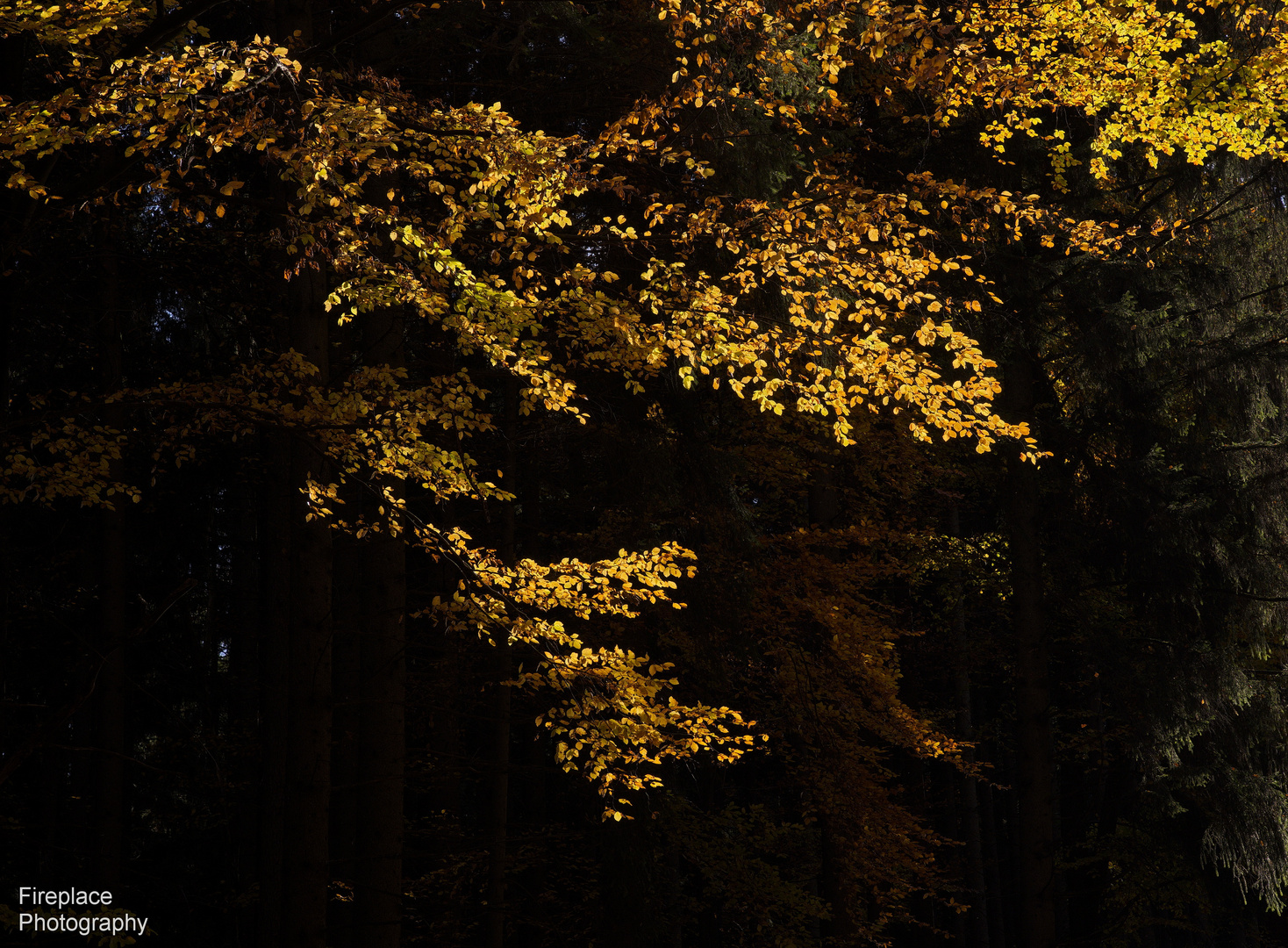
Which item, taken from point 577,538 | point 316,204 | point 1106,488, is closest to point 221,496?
point 577,538

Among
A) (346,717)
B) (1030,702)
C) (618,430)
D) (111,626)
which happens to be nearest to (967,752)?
(1030,702)

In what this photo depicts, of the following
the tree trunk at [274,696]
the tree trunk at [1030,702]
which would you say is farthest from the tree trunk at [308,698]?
the tree trunk at [1030,702]

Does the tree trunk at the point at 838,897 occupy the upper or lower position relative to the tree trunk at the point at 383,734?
lower

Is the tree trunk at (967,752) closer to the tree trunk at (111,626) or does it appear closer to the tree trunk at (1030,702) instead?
the tree trunk at (1030,702)

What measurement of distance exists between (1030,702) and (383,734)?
270 inches

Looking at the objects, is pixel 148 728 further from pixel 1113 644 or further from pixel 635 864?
pixel 1113 644

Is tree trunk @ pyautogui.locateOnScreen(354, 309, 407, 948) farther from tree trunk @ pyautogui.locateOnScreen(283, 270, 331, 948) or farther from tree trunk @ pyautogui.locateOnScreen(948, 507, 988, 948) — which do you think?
tree trunk @ pyautogui.locateOnScreen(948, 507, 988, 948)

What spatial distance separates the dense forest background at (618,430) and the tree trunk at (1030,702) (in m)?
0.04

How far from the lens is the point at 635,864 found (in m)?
9.32

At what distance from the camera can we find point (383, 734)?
7.31 m

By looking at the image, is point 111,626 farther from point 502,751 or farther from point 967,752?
point 967,752

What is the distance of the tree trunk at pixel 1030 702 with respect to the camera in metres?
10.3

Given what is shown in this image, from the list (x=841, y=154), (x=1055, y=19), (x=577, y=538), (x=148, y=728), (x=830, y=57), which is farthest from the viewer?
(x=148, y=728)

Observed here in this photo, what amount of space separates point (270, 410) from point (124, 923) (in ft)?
11.0
